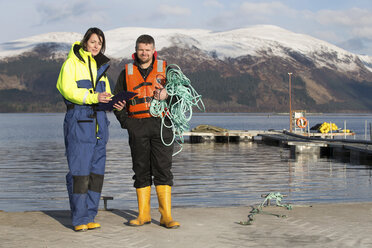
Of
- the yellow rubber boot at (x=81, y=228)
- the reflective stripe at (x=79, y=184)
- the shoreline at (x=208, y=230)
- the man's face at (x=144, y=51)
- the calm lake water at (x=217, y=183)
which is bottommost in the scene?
the calm lake water at (x=217, y=183)

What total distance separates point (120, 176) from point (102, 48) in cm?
1759

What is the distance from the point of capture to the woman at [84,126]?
6.61m

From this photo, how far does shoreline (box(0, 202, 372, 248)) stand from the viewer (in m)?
5.95

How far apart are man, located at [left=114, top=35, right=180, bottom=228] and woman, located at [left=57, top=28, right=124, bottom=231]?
0.34 metres

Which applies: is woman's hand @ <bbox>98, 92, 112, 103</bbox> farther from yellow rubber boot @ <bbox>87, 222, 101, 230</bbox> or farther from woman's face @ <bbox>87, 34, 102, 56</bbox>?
yellow rubber boot @ <bbox>87, 222, 101, 230</bbox>

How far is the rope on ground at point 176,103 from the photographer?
6.95 metres

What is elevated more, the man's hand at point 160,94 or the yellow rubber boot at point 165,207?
the man's hand at point 160,94

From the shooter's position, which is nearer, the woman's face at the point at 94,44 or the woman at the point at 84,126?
the woman at the point at 84,126

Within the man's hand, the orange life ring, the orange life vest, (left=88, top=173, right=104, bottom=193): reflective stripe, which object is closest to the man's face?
the orange life vest

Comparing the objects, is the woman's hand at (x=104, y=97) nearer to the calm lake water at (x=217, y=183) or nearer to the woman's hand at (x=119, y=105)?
the woman's hand at (x=119, y=105)

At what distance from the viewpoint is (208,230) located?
657 cm

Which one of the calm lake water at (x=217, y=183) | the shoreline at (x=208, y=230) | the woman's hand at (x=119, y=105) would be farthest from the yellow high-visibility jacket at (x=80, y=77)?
the calm lake water at (x=217, y=183)

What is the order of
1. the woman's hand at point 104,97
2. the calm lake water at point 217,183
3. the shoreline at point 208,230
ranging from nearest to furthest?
the shoreline at point 208,230
the woman's hand at point 104,97
the calm lake water at point 217,183

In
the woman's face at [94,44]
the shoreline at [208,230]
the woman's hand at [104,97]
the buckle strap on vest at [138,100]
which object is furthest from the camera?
the buckle strap on vest at [138,100]
